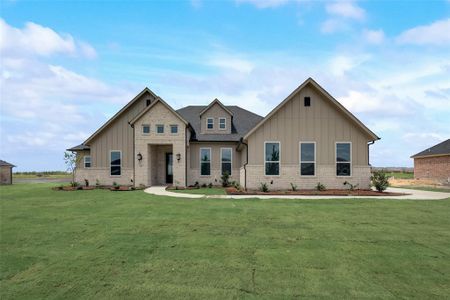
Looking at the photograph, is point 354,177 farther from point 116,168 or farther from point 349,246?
point 116,168

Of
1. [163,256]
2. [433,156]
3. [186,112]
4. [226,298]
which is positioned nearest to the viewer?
[226,298]

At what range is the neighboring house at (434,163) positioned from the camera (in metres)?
32.3

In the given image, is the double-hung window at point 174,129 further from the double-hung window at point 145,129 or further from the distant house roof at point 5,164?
the distant house roof at point 5,164

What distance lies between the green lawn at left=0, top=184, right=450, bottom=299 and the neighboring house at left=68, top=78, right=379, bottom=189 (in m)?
8.96

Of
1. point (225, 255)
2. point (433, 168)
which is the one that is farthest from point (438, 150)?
point (225, 255)

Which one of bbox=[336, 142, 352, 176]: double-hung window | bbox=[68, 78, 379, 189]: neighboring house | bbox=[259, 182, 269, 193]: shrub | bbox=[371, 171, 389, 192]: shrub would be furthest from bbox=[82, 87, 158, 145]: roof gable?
bbox=[371, 171, 389, 192]: shrub

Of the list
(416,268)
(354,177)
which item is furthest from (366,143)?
(416,268)

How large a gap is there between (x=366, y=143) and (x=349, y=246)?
572 inches

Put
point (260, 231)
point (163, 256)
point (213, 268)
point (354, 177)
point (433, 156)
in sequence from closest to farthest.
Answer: point (213, 268), point (163, 256), point (260, 231), point (354, 177), point (433, 156)

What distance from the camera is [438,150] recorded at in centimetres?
3403

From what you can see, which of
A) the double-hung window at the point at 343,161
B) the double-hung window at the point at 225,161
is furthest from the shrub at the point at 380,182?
the double-hung window at the point at 225,161

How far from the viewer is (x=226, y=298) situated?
15.7 feet

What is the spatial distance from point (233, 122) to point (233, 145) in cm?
353

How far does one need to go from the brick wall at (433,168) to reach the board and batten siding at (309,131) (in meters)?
17.3
